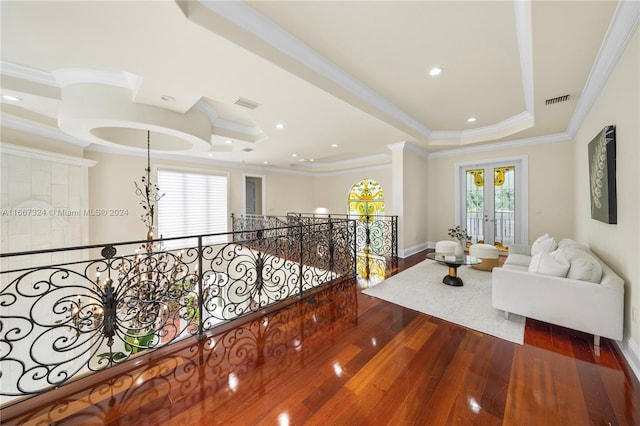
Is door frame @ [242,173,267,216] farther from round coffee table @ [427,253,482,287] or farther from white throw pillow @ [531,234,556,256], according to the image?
white throw pillow @ [531,234,556,256]

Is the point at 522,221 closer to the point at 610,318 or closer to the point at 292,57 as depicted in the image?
the point at 610,318

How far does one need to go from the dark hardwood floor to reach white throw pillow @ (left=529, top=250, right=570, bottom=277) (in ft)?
2.00

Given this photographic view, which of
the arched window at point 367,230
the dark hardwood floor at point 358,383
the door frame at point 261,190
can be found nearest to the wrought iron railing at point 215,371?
the dark hardwood floor at point 358,383

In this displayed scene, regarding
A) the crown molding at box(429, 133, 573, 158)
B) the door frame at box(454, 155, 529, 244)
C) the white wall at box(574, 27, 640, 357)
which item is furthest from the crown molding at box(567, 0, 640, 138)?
the door frame at box(454, 155, 529, 244)

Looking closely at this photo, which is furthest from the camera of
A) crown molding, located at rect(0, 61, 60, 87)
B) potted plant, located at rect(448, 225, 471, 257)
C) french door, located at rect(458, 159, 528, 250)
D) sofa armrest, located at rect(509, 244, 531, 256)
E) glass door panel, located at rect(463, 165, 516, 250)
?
potted plant, located at rect(448, 225, 471, 257)

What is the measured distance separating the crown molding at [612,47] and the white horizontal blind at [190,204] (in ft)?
25.9

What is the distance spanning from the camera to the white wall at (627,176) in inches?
77.5

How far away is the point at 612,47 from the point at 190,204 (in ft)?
26.6

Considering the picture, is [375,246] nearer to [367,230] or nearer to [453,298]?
[367,230]

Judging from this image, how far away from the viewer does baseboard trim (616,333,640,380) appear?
73.8 inches

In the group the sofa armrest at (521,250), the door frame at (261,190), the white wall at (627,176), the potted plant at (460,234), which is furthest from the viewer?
the door frame at (261,190)

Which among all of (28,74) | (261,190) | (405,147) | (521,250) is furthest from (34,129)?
(521,250)

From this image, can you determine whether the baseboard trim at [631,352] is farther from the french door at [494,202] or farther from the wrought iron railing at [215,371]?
the french door at [494,202]

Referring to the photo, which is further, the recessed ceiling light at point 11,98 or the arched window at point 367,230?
the arched window at point 367,230
